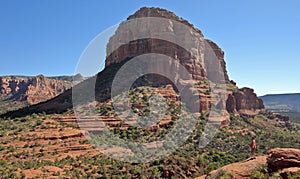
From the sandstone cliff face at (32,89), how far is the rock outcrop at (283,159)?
123 m

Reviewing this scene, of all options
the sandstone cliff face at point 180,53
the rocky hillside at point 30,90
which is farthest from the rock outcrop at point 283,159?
the rocky hillside at point 30,90

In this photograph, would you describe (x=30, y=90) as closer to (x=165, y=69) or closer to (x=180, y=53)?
(x=165, y=69)

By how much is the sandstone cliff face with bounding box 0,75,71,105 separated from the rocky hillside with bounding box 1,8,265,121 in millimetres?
64212

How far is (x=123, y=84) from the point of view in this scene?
60312mm

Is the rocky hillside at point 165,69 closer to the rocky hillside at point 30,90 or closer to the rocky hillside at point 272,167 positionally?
the rocky hillside at point 272,167

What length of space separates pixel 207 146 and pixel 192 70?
25.4m

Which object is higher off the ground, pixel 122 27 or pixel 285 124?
pixel 122 27

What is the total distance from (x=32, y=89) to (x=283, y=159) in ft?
442

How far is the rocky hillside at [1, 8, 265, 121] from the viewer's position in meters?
60.1

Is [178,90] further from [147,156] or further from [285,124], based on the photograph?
[285,124]

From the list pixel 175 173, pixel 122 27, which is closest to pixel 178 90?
pixel 122 27

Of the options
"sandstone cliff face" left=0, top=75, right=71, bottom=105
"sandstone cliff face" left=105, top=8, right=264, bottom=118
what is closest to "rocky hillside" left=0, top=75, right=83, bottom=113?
"sandstone cliff face" left=0, top=75, right=71, bottom=105

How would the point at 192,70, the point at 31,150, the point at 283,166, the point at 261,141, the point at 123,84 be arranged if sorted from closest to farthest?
1. the point at 283,166
2. the point at 31,150
3. the point at 261,141
4. the point at 123,84
5. the point at 192,70

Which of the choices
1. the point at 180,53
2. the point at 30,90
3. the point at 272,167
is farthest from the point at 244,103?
the point at 30,90
